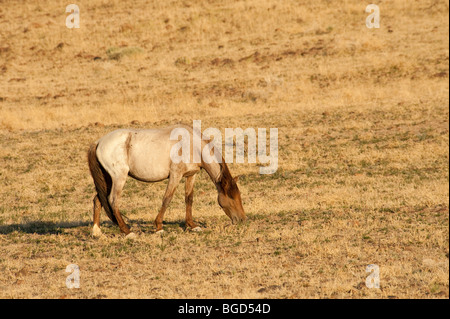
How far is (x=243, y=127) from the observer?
79.8 feet

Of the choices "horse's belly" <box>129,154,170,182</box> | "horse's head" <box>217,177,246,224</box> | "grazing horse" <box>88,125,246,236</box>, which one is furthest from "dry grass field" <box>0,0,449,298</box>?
"horse's belly" <box>129,154,170,182</box>

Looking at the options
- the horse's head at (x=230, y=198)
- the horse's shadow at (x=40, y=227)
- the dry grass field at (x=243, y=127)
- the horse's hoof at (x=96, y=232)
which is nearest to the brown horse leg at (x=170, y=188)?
the dry grass field at (x=243, y=127)

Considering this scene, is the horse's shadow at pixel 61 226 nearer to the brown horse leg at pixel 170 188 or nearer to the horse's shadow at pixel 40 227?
the horse's shadow at pixel 40 227

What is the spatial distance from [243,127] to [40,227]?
38.4 ft

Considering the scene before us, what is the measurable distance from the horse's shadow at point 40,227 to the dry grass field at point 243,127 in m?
0.06

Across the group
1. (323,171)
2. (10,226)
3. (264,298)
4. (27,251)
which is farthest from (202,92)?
(264,298)

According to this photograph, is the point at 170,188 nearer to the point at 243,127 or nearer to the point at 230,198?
the point at 230,198

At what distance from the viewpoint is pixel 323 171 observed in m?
18.9

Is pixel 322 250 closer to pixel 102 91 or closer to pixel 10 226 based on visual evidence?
pixel 10 226

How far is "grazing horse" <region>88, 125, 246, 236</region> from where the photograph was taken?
1227cm

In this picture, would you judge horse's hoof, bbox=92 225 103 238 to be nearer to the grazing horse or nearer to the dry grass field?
the grazing horse

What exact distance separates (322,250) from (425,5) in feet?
110

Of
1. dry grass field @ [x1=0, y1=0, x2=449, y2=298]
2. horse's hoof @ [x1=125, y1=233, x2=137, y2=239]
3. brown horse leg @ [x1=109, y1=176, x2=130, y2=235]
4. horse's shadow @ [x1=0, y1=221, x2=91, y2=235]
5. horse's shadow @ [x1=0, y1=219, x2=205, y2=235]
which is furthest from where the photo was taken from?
horse's shadow @ [x1=0, y1=221, x2=91, y2=235]

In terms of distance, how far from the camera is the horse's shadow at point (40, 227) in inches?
529
